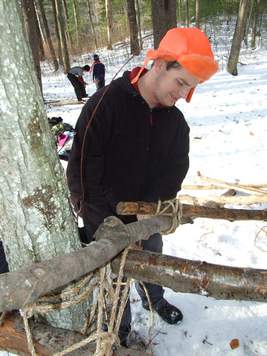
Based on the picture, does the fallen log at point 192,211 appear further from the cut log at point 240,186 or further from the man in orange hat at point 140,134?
the cut log at point 240,186

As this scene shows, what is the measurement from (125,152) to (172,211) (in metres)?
0.49

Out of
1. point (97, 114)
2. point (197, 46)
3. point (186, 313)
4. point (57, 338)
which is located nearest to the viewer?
point (57, 338)

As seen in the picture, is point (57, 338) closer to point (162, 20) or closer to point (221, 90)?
point (162, 20)

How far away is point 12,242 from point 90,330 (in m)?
0.53

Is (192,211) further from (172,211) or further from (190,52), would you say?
(190,52)

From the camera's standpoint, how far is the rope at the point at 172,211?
213 centimetres

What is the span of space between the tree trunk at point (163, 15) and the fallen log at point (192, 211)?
27.7ft

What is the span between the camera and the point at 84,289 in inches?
64.7

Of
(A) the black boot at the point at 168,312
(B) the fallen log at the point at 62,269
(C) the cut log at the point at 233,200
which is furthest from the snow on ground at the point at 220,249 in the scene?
(B) the fallen log at the point at 62,269

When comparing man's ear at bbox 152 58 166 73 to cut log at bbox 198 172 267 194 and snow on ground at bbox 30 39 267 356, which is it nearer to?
snow on ground at bbox 30 39 267 356

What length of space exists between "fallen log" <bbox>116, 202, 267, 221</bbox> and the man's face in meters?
0.62

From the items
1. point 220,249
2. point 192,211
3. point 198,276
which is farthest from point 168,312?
point 198,276

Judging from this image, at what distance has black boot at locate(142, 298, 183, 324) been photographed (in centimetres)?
314

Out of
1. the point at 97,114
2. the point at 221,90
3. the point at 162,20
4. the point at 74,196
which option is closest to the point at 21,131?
the point at 97,114
